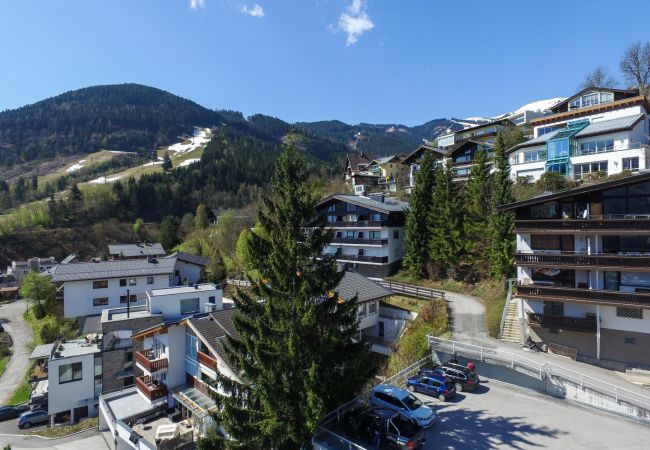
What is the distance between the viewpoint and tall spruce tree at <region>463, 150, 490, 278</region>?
36.2 meters

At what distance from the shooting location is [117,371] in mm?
33562

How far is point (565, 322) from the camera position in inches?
920

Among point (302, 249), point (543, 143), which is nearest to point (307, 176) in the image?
point (302, 249)

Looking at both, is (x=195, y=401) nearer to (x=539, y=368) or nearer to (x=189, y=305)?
(x=189, y=305)

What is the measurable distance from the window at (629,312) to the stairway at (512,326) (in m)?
6.07

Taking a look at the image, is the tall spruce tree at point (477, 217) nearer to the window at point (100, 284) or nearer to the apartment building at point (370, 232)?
the apartment building at point (370, 232)

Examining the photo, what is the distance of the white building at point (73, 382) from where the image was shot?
1287 inches

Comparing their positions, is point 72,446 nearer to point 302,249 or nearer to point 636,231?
point 302,249

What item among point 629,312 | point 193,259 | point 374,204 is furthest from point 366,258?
point 193,259

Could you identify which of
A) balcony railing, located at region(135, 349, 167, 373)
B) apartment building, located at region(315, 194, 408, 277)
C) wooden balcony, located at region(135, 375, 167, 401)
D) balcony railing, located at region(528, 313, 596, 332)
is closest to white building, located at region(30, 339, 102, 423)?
balcony railing, located at region(135, 349, 167, 373)

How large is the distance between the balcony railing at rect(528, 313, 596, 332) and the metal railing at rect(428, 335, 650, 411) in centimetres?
374

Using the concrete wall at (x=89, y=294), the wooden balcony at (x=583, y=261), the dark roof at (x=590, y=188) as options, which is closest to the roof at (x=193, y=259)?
the concrete wall at (x=89, y=294)

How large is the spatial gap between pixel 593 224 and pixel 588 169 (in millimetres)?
22879

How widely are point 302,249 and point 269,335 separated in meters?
3.83
